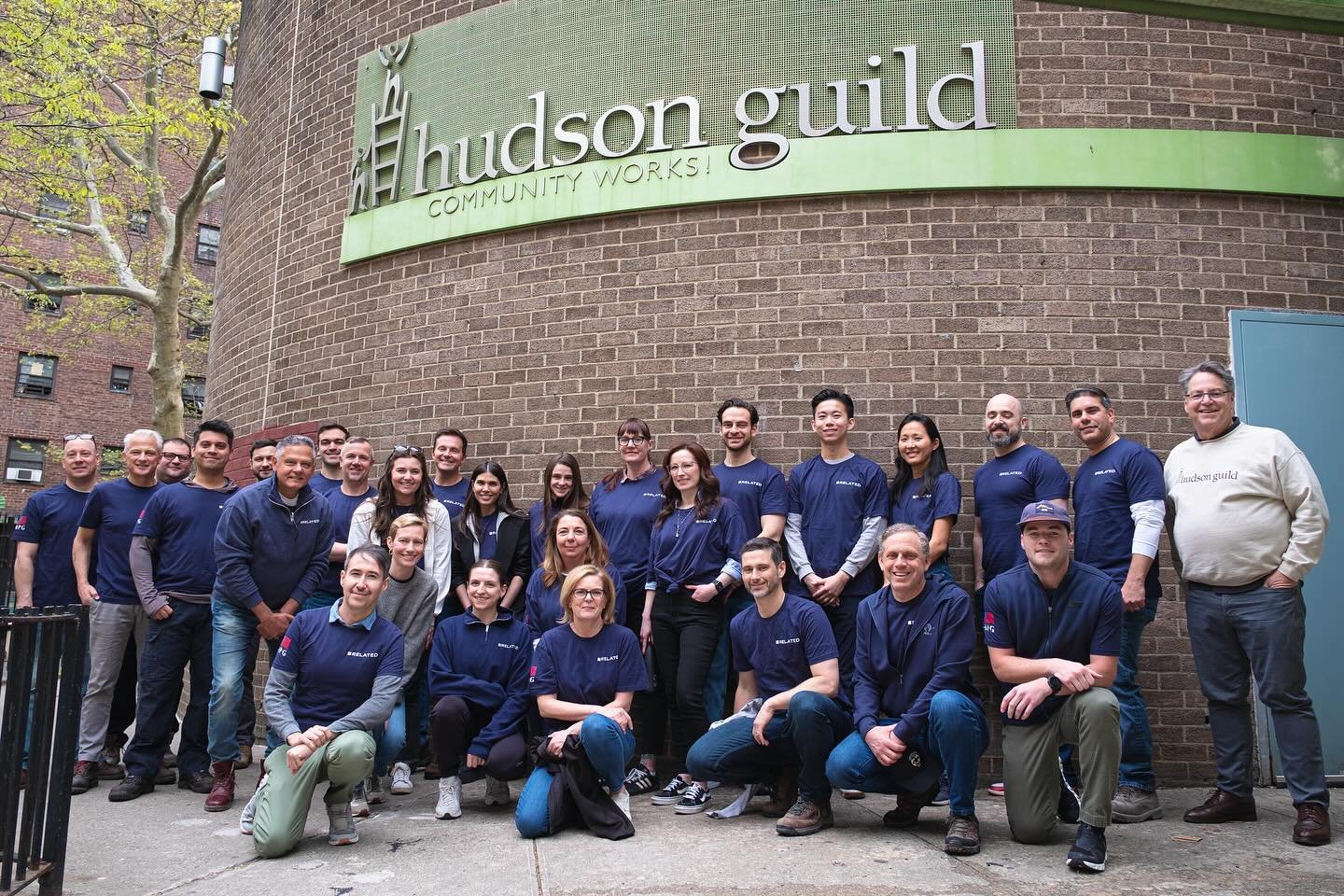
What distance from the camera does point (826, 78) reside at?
6.96m

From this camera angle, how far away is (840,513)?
5848 millimetres

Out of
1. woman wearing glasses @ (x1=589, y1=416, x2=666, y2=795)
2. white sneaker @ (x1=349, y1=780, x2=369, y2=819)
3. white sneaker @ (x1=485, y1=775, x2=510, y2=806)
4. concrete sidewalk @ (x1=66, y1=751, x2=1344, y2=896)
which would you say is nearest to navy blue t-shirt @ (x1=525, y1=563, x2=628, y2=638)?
woman wearing glasses @ (x1=589, y1=416, x2=666, y2=795)

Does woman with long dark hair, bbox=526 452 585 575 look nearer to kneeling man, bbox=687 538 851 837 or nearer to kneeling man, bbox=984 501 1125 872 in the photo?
kneeling man, bbox=687 538 851 837

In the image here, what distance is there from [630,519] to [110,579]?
10.1 feet

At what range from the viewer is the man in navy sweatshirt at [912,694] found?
4.47 m

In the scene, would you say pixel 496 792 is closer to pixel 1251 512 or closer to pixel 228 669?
pixel 228 669

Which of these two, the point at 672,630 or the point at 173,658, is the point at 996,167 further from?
the point at 173,658

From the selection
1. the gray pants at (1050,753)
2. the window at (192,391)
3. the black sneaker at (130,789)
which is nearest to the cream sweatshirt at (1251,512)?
the gray pants at (1050,753)

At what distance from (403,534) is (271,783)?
4.77 feet

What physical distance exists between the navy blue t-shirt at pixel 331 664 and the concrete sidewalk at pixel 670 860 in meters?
0.59

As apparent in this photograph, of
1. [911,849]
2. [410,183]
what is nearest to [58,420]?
[410,183]

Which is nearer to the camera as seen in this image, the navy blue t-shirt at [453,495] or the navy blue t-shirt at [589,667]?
the navy blue t-shirt at [589,667]

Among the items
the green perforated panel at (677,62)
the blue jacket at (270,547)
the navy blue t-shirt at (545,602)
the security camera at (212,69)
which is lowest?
the navy blue t-shirt at (545,602)

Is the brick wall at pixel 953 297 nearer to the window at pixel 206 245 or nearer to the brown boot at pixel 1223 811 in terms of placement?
the brown boot at pixel 1223 811
